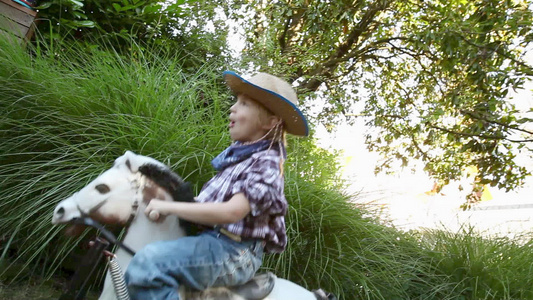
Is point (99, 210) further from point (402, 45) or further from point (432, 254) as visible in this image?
point (402, 45)

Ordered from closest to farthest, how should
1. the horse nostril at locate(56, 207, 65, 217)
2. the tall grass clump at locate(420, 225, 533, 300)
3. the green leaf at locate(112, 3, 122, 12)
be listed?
the horse nostril at locate(56, 207, 65, 217)
the tall grass clump at locate(420, 225, 533, 300)
the green leaf at locate(112, 3, 122, 12)

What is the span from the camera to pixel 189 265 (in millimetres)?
1612

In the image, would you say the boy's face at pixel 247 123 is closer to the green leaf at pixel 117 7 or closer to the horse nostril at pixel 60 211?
the horse nostril at pixel 60 211

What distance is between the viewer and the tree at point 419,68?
483 centimetres

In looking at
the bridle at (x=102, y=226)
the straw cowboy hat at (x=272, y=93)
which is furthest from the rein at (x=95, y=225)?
the straw cowboy hat at (x=272, y=93)

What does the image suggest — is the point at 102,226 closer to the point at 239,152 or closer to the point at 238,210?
the point at 238,210

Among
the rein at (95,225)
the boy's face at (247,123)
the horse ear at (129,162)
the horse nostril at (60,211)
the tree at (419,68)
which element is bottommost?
the rein at (95,225)

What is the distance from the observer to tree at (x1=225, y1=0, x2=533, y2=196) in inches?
190

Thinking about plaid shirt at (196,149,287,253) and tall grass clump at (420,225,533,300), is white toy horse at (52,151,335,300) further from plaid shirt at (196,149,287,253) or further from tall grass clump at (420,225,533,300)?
tall grass clump at (420,225,533,300)

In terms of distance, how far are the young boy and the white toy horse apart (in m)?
0.06

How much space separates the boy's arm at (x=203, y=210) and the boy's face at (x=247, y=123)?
0.36 meters

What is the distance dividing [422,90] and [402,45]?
87cm

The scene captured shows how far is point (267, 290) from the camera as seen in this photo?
1.83 meters

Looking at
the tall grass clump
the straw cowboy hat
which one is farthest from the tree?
the straw cowboy hat
